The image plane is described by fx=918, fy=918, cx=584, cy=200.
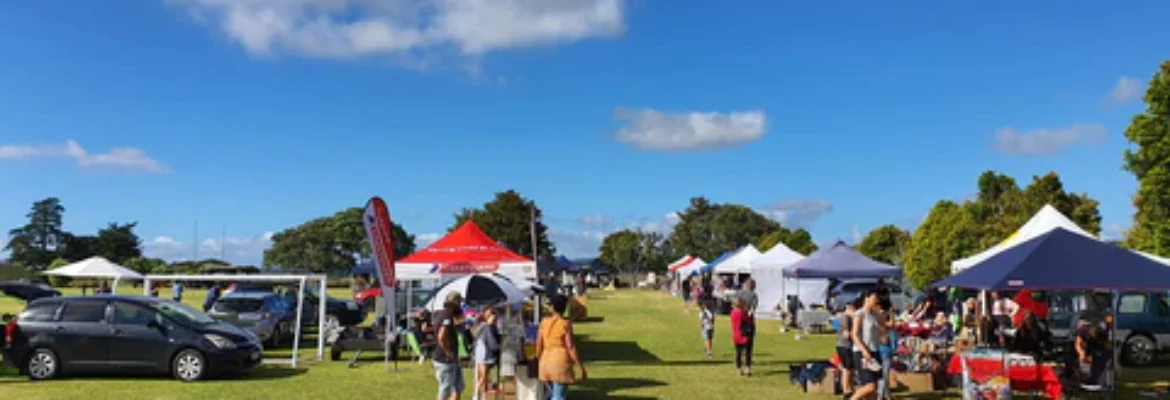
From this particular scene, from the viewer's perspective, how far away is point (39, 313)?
14.0m

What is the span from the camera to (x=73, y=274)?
28.7 metres

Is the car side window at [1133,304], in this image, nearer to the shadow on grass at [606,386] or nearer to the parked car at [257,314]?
the shadow on grass at [606,386]

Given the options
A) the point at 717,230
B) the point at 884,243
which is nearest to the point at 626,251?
the point at 717,230

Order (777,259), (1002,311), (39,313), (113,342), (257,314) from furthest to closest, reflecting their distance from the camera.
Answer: (777,259)
(257,314)
(1002,311)
(39,313)
(113,342)

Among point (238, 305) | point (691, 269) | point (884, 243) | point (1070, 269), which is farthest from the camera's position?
point (884, 243)

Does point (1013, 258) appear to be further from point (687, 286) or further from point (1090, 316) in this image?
point (687, 286)

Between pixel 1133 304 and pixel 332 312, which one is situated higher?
pixel 1133 304

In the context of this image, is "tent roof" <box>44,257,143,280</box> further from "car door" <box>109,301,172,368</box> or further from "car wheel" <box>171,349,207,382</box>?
Answer: "car wheel" <box>171,349,207,382</box>

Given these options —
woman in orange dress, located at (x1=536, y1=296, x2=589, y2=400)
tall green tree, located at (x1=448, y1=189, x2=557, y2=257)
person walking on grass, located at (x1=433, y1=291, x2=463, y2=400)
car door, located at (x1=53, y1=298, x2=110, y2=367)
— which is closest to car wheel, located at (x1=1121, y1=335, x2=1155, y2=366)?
woman in orange dress, located at (x1=536, y1=296, x2=589, y2=400)

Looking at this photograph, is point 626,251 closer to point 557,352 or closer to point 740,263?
point 740,263

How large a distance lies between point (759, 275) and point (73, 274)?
22282 mm

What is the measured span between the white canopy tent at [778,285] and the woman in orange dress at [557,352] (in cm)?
2090

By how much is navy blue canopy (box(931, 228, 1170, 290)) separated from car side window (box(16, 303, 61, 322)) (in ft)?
43.9

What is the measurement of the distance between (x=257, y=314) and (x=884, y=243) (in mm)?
45368
